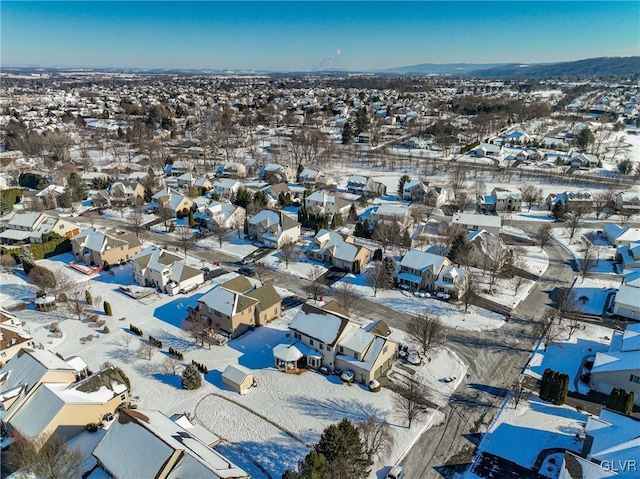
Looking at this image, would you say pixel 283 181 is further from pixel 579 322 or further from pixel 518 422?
pixel 518 422

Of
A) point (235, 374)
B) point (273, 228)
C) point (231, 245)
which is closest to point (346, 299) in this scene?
point (235, 374)

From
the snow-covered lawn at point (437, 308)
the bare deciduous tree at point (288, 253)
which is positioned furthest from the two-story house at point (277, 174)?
the snow-covered lawn at point (437, 308)

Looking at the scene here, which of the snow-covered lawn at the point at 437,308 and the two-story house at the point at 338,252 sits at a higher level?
the two-story house at the point at 338,252

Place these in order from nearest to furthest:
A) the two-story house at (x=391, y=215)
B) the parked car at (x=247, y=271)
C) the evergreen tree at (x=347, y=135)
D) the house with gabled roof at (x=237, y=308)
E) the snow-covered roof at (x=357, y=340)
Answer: the snow-covered roof at (x=357, y=340)
the house with gabled roof at (x=237, y=308)
the parked car at (x=247, y=271)
the two-story house at (x=391, y=215)
the evergreen tree at (x=347, y=135)

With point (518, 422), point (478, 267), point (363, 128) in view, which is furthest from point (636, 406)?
point (363, 128)

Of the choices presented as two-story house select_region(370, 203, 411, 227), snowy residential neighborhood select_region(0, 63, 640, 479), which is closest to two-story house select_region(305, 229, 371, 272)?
snowy residential neighborhood select_region(0, 63, 640, 479)

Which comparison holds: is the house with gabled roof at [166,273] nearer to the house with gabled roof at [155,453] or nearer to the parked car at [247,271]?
the parked car at [247,271]

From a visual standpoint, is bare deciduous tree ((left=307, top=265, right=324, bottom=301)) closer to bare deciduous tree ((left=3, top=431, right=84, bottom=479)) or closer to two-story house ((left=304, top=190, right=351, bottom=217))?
two-story house ((left=304, top=190, right=351, bottom=217))

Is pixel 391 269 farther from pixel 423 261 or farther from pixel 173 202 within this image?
pixel 173 202
